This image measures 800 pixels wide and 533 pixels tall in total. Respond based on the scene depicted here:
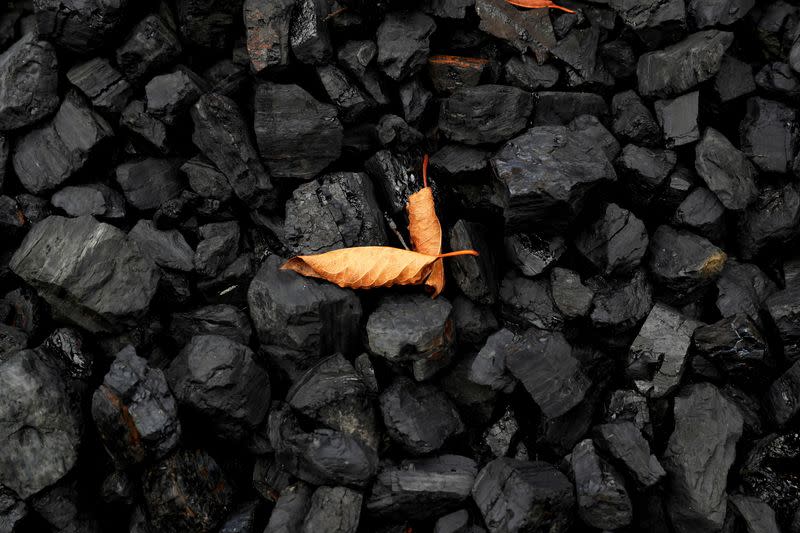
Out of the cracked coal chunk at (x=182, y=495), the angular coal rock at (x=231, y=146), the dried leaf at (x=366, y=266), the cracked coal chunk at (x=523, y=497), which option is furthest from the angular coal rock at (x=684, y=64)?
the cracked coal chunk at (x=182, y=495)

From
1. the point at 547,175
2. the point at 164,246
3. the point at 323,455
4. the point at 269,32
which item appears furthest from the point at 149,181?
the point at 547,175

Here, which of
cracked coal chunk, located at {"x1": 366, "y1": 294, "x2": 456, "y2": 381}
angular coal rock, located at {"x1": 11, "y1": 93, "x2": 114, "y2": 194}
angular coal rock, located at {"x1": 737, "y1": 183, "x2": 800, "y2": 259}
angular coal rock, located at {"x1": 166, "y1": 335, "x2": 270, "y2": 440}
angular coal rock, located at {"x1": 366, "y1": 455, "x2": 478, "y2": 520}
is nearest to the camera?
angular coal rock, located at {"x1": 366, "y1": 455, "x2": 478, "y2": 520}

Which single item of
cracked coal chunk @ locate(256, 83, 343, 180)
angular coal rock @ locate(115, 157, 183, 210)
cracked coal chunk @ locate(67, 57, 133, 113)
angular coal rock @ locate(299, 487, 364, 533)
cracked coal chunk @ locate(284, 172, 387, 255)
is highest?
cracked coal chunk @ locate(67, 57, 133, 113)

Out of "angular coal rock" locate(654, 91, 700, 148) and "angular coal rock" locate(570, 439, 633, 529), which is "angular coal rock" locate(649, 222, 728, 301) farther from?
"angular coal rock" locate(570, 439, 633, 529)

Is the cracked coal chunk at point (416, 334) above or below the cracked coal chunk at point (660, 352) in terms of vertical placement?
above

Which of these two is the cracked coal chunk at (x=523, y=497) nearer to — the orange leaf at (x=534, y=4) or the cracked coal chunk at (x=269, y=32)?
the cracked coal chunk at (x=269, y=32)

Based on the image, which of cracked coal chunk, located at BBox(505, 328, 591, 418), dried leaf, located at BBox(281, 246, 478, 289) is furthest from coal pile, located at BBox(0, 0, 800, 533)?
dried leaf, located at BBox(281, 246, 478, 289)
